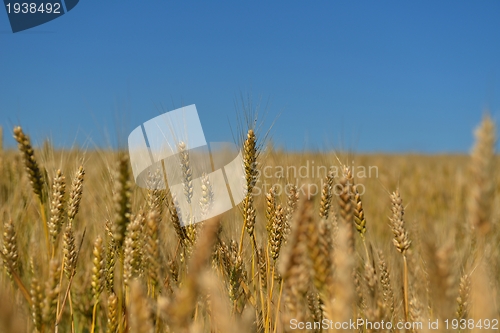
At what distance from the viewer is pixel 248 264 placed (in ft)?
7.79

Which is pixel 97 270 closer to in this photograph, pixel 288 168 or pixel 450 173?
pixel 288 168

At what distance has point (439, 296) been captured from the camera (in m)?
0.69

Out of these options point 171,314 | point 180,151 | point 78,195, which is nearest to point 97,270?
point 78,195

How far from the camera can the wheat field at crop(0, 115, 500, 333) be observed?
2.31 feet

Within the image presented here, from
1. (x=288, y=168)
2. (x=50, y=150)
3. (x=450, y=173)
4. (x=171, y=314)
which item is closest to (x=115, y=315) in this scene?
Result: (x=171, y=314)

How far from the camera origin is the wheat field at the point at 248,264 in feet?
2.31

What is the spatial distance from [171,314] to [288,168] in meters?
1.55

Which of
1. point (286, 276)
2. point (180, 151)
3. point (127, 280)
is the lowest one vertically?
point (127, 280)

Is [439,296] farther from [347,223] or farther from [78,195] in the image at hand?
[78,195]

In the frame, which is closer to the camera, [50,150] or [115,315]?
[115,315]

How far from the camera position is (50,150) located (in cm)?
232

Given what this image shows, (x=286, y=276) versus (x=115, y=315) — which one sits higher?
(x=286, y=276)

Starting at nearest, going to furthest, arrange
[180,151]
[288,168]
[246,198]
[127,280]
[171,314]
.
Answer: [171,314] → [127,280] → [246,198] → [180,151] → [288,168]

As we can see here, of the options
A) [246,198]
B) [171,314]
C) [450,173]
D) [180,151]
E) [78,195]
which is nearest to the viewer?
[171,314]
